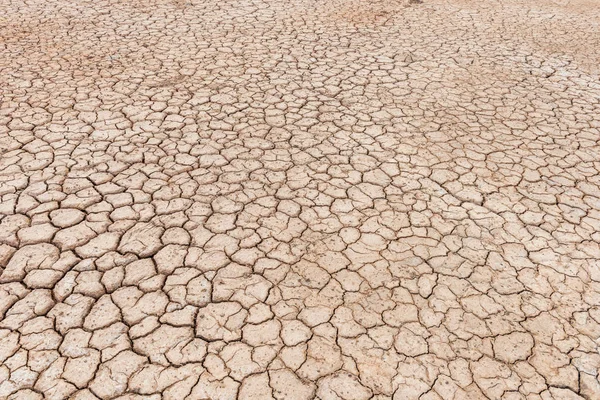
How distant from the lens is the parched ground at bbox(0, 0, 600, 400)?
2.16 metres

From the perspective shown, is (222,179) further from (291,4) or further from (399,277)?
(291,4)

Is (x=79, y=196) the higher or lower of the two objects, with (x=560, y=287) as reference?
higher

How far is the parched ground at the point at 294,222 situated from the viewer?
85.1 inches

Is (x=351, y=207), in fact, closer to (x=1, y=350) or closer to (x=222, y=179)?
(x=222, y=179)

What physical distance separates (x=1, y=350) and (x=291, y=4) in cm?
688

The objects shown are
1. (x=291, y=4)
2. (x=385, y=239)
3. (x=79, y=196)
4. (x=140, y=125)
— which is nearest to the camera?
(x=385, y=239)

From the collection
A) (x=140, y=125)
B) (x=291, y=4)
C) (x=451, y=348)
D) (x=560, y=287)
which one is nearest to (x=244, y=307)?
(x=451, y=348)

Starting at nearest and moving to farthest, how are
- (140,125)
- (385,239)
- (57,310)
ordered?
1. (57,310)
2. (385,239)
3. (140,125)

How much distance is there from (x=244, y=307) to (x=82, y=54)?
4.39 meters

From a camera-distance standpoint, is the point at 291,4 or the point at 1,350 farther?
the point at 291,4

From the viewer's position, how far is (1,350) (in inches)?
84.5

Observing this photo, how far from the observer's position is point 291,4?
7578 mm

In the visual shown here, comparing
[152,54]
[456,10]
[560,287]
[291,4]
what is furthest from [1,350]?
[456,10]

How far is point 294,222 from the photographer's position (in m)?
3.04
